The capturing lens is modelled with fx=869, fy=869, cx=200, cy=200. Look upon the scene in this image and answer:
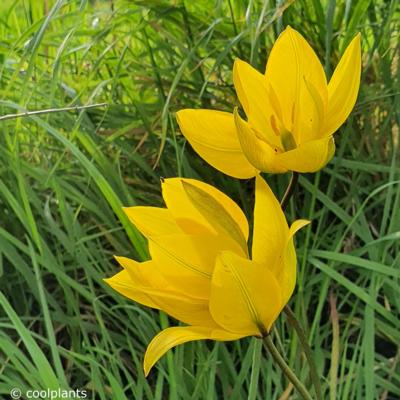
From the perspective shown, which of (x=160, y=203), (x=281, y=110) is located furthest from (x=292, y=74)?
(x=160, y=203)


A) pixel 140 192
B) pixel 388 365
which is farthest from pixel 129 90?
pixel 388 365

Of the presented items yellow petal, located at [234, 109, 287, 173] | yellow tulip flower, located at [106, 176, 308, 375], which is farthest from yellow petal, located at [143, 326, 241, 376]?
yellow petal, located at [234, 109, 287, 173]

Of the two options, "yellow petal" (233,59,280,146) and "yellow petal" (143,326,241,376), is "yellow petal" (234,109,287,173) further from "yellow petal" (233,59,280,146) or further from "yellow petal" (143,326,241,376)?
"yellow petal" (143,326,241,376)

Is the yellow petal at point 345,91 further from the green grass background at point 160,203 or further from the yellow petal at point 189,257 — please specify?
the green grass background at point 160,203

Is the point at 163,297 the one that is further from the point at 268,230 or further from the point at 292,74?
the point at 292,74

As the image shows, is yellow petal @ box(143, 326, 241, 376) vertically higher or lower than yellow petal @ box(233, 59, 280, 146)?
lower

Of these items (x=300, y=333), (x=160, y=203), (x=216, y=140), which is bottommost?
(x=160, y=203)
